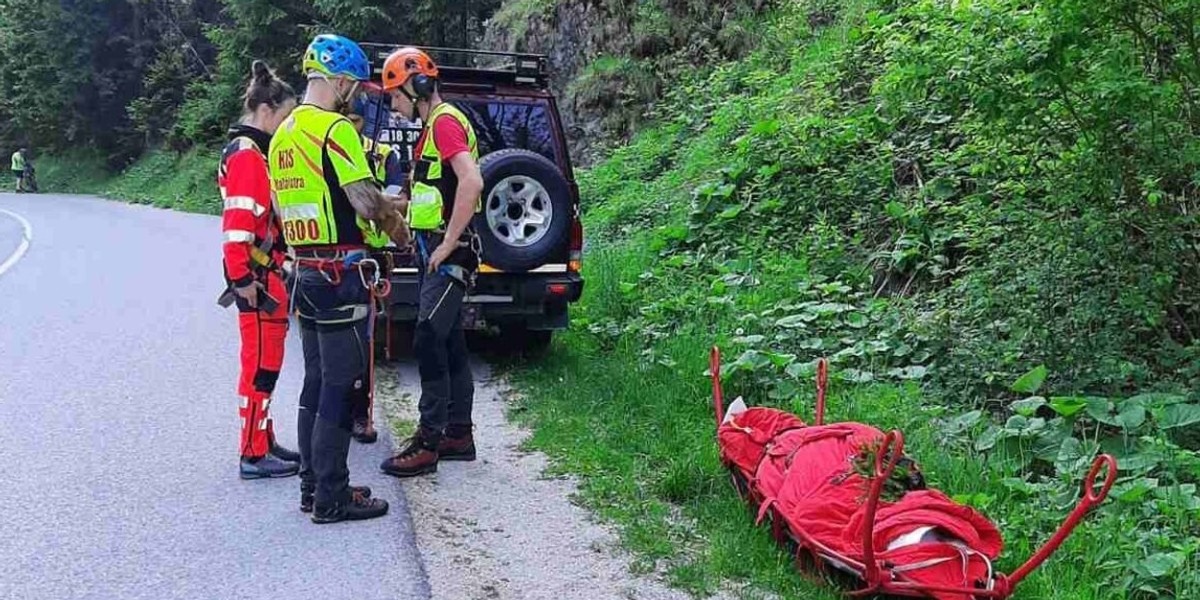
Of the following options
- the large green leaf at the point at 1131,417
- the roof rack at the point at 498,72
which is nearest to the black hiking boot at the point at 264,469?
the roof rack at the point at 498,72

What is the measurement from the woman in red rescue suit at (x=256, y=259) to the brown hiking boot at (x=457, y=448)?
780 mm

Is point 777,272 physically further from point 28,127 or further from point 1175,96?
point 28,127

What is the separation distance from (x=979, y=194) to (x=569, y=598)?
4.30 m

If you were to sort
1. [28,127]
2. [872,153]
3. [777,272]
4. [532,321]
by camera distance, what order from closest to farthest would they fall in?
[532,321], [777,272], [872,153], [28,127]

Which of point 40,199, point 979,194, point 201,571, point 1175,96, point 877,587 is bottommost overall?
point 40,199

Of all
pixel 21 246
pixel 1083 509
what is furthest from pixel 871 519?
pixel 21 246

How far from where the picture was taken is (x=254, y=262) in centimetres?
519

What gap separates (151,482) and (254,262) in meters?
1.25

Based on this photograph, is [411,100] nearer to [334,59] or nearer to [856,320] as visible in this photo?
[334,59]

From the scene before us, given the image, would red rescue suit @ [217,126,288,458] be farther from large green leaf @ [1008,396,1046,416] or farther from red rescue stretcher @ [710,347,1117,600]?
large green leaf @ [1008,396,1046,416]

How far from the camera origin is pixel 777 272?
8.03m

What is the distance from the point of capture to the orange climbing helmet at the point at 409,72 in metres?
5.09

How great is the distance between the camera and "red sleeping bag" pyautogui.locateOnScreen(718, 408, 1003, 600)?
3.37m

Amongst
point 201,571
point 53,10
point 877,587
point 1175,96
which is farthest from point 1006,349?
point 53,10
